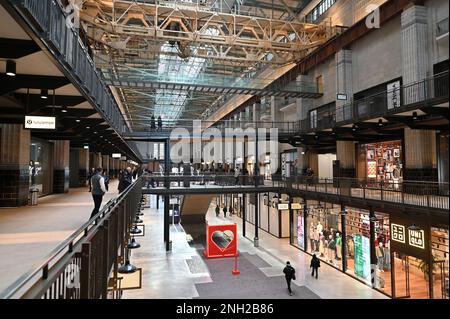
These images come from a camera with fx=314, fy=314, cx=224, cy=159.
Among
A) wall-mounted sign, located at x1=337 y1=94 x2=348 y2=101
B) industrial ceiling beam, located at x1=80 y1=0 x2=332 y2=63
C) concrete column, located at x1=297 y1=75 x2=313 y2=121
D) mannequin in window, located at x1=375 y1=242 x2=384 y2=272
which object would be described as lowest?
mannequin in window, located at x1=375 y1=242 x2=384 y2=272

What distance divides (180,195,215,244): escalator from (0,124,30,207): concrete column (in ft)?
57.5

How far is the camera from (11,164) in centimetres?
1318

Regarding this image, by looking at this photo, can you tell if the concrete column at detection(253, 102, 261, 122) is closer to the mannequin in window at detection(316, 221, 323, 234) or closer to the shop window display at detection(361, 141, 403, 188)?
the shop window display at detection(361, 141, 403, 188)

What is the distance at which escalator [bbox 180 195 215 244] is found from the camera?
30.7 meters

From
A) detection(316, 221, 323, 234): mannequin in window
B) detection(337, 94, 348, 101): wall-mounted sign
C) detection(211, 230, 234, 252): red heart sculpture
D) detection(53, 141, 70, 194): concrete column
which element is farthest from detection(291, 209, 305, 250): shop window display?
detection(53, 141, 70, 194): concrete column

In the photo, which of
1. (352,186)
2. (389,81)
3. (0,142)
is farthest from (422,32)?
(0,142)

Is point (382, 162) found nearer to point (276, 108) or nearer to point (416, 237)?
point (416, 237)

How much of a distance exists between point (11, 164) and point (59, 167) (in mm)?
7059

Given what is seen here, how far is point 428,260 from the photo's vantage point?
2848 mm

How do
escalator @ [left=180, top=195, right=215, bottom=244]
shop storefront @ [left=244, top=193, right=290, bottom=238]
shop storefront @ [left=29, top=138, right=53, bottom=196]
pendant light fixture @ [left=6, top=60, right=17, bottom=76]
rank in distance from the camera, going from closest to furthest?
1. pendant light fixture @ [left=6, top=60, right=17, bottom=76]
2. shop storefront @ [left=29, top=138, right=53, bottom=196]
3. shop storefront @ [left=244, top=193, right=290, bottom=238]
4. escalator @ [left=180, top=195, right=215, bottom=244]

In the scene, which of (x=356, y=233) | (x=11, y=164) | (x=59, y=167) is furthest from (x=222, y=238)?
(x=11, y=164)
